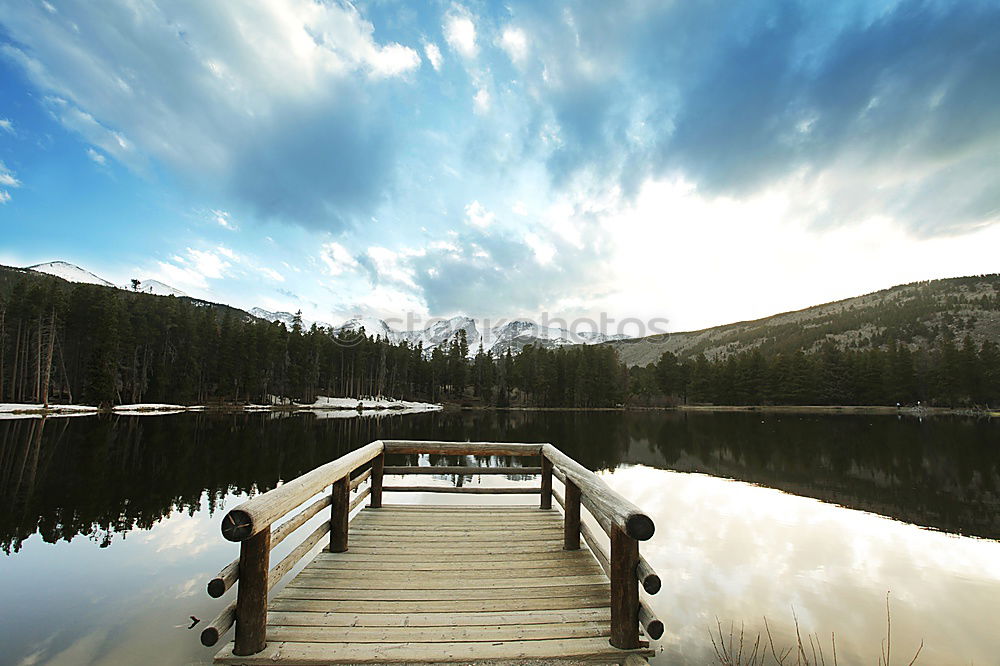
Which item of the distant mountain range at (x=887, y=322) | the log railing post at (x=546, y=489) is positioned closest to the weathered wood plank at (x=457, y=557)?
the log railing post at (x=546, y=489)

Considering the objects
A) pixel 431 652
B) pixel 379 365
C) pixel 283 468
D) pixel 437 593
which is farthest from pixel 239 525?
pixel 379 365

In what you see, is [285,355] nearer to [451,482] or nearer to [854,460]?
[451,482]

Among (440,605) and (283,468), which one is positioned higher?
(440,605)

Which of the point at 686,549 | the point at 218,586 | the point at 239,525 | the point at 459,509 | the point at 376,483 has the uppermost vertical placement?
the point at 239,525

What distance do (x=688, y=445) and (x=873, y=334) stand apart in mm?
137296

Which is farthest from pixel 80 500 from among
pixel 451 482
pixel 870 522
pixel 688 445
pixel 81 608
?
pixel 688 445

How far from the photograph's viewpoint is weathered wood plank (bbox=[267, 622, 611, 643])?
3824 millimetres

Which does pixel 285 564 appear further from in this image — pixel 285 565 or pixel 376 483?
pixel 376 483

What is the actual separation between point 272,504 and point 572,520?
13.5 feet

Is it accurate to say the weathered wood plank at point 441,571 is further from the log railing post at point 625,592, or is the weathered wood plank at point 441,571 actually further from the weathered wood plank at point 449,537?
the log railing post at point 625,592

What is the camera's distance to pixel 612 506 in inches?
155

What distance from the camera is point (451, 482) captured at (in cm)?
1902

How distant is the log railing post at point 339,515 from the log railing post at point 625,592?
3731mm

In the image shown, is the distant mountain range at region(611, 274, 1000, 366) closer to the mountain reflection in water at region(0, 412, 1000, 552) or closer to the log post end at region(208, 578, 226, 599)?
the mountain reflection in water at region(0, 412, 1000, 552)
